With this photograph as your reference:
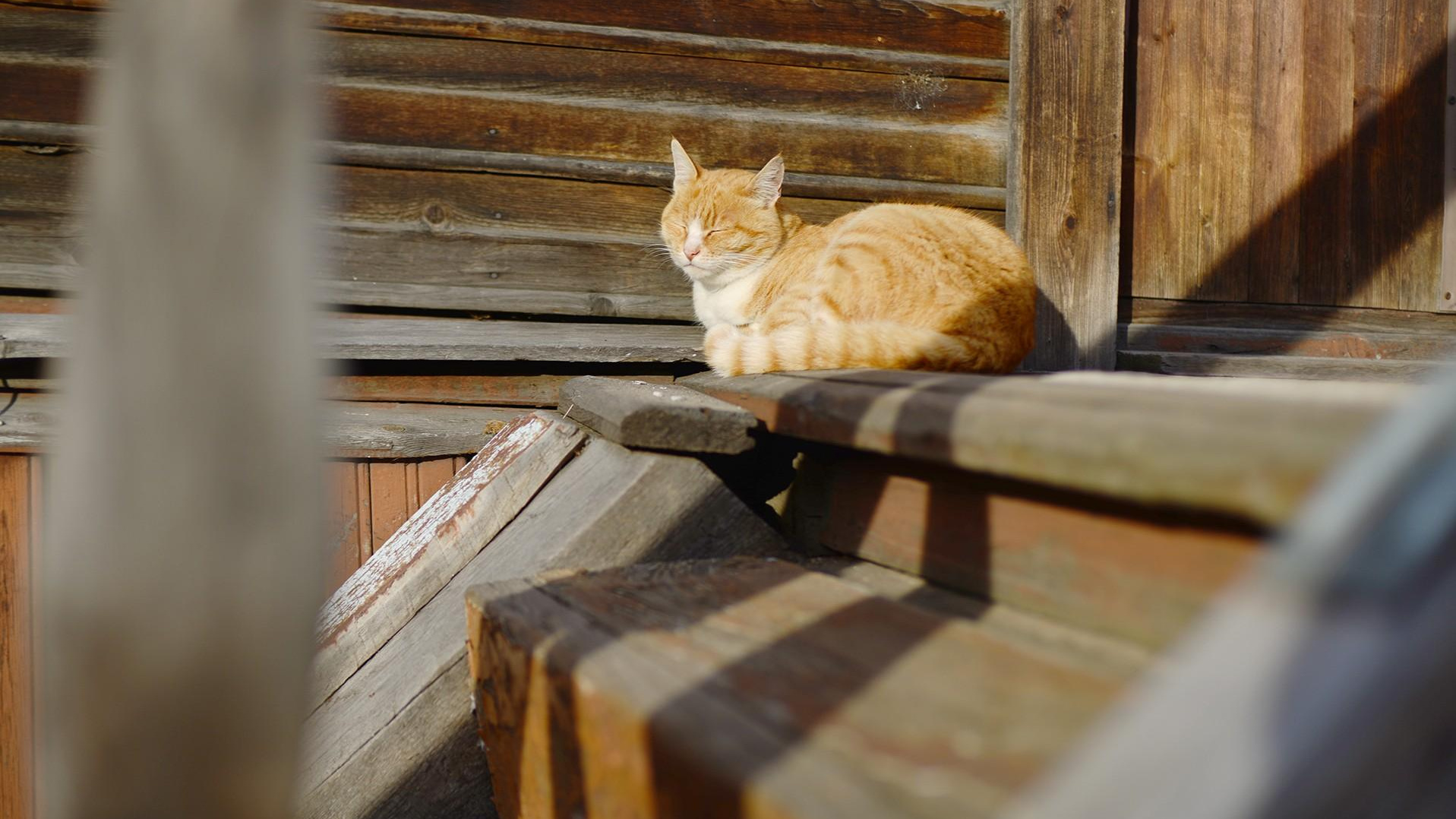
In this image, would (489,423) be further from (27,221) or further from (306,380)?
(306,380)

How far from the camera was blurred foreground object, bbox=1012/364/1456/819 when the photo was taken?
42 centimetres

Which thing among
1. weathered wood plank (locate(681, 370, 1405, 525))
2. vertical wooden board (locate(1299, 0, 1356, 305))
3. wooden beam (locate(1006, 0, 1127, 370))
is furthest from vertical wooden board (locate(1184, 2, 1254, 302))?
weathered wood plank (locate(681, 370, 1405, 525))

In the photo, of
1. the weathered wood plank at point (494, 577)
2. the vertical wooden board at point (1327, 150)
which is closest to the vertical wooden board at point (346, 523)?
the weathered wood plank at point (494, 577)

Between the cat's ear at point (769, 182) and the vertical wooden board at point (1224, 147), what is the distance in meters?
1.52

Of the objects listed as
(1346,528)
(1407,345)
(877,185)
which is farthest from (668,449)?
(1407,345)

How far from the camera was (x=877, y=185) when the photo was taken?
10.5 ft

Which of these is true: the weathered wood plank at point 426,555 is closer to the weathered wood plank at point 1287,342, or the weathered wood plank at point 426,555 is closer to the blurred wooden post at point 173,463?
the blurred wooden post at point 173,463

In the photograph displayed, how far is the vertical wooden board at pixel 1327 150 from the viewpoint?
351 centimetres

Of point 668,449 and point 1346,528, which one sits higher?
point 1346,528

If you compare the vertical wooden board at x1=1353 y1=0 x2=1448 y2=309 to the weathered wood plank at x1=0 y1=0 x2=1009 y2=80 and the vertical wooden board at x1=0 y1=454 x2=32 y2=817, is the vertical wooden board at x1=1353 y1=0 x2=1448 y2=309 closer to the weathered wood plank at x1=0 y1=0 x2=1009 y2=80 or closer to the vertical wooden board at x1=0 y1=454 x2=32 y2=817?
the weathered wood plank at x1=0 y1=0 x2=1009 y2=80

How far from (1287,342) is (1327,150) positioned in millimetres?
728

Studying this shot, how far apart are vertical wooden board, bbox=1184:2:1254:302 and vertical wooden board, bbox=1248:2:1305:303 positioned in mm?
41

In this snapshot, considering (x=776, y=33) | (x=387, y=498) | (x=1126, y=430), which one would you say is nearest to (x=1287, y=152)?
(x=776, y=33)

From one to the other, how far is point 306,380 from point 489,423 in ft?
7.64
